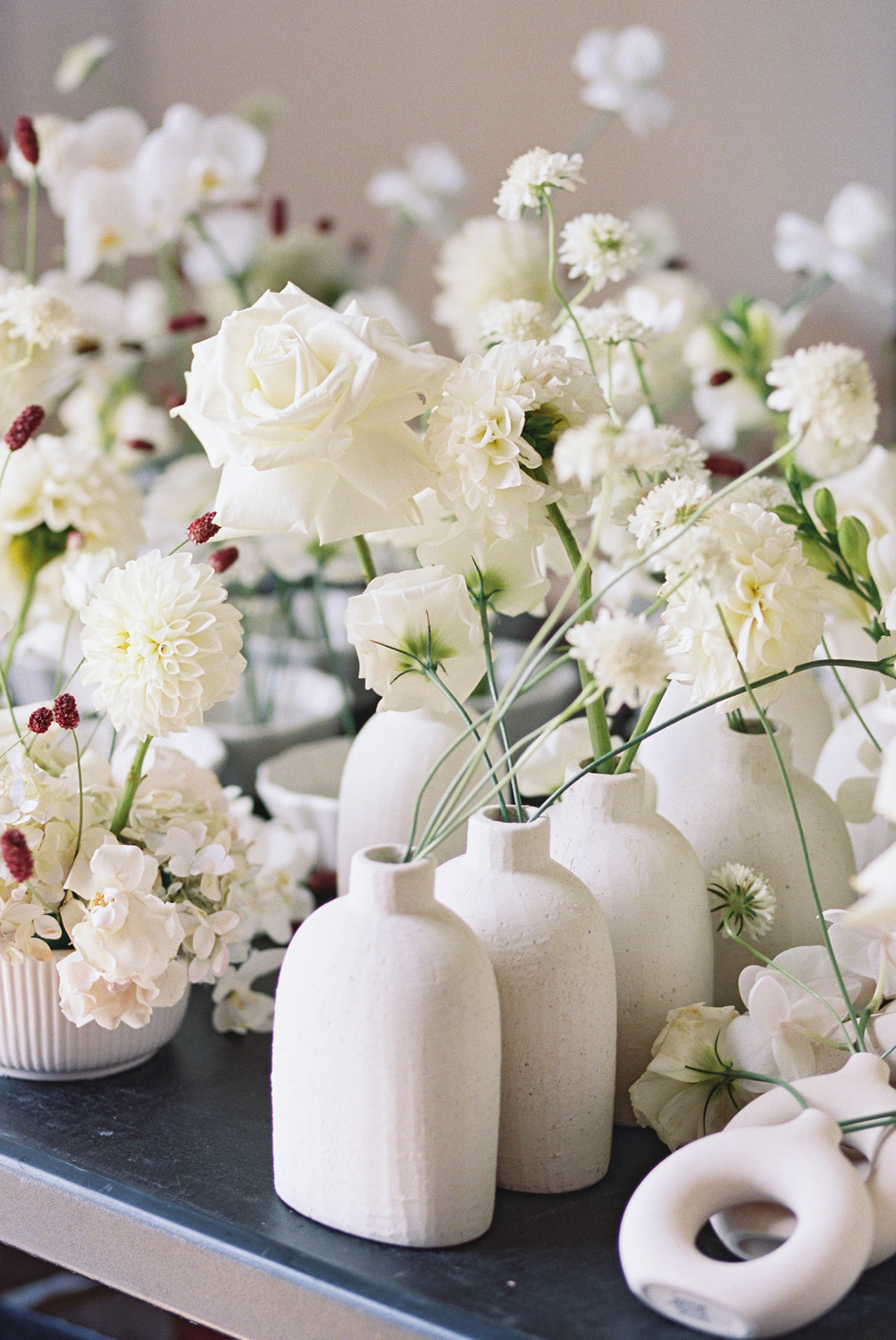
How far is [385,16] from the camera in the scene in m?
2.18

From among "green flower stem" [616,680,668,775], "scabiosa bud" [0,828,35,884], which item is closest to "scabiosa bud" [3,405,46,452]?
"scabiosa bud" [0,828,35,884]

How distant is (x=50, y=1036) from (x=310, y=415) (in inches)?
12.8

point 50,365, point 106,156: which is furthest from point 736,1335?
point 106,156

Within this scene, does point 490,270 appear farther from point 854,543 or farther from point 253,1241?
point 253,1241

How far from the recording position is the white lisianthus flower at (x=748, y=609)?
54cm

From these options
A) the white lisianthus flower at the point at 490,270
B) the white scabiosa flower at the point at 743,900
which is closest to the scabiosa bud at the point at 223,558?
the white scabiosa flower at the point at 743,900

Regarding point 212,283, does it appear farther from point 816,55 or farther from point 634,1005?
point 634,1005

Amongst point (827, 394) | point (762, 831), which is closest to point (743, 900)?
point (762, 831)

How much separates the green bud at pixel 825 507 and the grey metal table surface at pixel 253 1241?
30cm

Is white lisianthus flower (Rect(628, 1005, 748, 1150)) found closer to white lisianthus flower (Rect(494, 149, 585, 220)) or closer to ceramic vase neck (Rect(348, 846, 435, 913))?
ceramic vase neck (Rect(348, 846, 435, 913))

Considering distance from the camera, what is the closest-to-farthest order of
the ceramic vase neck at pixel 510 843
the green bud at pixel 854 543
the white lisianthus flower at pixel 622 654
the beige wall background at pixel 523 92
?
1. the white lisianthus flower at pixel 622 654
2. the ceramic vase neck at pixel 510 843
3. the green bud at pixel 854 543
4. the beige wall background at pixel 523 92

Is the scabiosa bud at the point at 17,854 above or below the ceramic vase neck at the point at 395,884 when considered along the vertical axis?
above

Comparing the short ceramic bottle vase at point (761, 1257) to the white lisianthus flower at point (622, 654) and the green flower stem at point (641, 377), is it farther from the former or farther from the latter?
the green flower stem at point (641, 377)

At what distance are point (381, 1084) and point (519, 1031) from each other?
67mm
